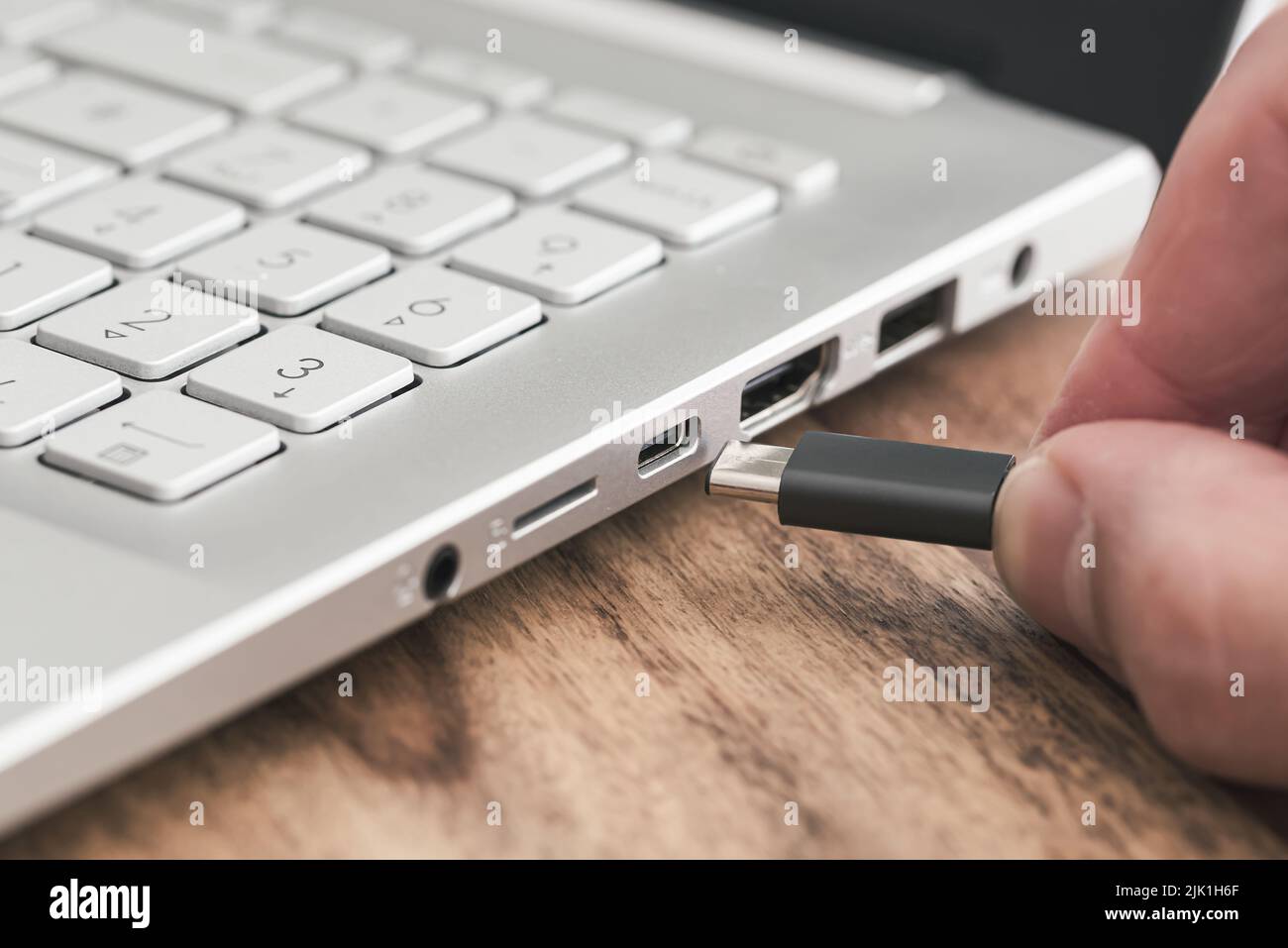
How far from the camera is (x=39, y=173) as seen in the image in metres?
→ 0.55

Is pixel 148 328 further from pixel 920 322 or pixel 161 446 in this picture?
pixel 920 322

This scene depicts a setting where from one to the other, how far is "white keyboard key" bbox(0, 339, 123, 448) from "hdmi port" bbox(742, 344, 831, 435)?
7.3 inches

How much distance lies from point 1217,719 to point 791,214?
26 cm

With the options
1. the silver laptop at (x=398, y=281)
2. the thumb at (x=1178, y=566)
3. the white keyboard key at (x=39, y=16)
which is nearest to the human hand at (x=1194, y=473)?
the thumb at (x=1178, y=566)

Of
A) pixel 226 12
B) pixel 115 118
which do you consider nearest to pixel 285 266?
pixel 115 118

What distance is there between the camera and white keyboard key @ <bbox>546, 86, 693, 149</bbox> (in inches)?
23.2

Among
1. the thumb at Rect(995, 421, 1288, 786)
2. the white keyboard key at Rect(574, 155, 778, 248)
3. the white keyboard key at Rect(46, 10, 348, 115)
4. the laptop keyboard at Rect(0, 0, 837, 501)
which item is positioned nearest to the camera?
the thumb at Rect(995, 421, 1288, 786)

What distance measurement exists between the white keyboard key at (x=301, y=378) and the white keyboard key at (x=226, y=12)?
0.30m

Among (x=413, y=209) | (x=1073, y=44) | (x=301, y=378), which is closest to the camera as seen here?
(x=301, y=378)

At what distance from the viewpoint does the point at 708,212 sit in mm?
524

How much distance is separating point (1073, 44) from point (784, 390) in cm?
25

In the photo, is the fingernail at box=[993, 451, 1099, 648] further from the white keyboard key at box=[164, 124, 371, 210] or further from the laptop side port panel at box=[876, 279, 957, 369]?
the white keyboard key at box=[164, 124, 371, 210]

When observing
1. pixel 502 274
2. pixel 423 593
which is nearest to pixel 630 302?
pixel 502 274

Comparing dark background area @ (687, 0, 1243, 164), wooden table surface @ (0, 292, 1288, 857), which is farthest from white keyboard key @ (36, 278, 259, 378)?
dark background area @ (687, 0, 1243, 164)
